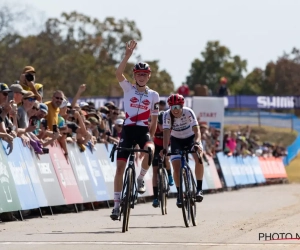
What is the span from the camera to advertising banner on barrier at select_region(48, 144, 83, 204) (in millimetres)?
18431

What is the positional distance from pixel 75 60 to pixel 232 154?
1713 inches

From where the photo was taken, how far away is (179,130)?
16.2 m

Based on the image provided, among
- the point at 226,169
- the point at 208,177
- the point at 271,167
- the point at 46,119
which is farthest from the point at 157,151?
the point at 271,167

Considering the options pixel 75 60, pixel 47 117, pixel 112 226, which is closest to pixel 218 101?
pixel 47 117

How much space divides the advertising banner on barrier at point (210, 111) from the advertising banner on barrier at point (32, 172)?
63.2 feet

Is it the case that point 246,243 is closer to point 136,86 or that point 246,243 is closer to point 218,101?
point 136,86

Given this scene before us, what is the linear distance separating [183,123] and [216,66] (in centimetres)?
10813

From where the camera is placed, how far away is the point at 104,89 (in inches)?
3157

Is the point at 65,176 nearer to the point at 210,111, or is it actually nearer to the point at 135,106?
the point at 135,106

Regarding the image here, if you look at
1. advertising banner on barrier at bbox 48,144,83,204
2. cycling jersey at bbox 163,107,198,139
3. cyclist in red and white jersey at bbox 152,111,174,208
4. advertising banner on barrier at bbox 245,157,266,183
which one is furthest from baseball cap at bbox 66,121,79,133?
advertising banner on barrier at bbox 245,157,266,183

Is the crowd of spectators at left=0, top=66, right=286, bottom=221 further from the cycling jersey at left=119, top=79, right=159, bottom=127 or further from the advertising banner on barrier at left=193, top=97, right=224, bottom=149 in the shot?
the advertising banner on barrier at left=193, top=97, right=224, bottom=149

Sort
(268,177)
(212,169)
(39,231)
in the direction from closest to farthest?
(39,231) → (212,169) → (268,177)

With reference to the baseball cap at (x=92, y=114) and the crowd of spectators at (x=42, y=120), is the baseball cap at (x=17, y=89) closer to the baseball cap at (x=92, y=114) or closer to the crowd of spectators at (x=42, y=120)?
the crowd of spectators at (x=42, y=120)

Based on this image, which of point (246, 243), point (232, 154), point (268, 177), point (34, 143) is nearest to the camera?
point (246, 243)
